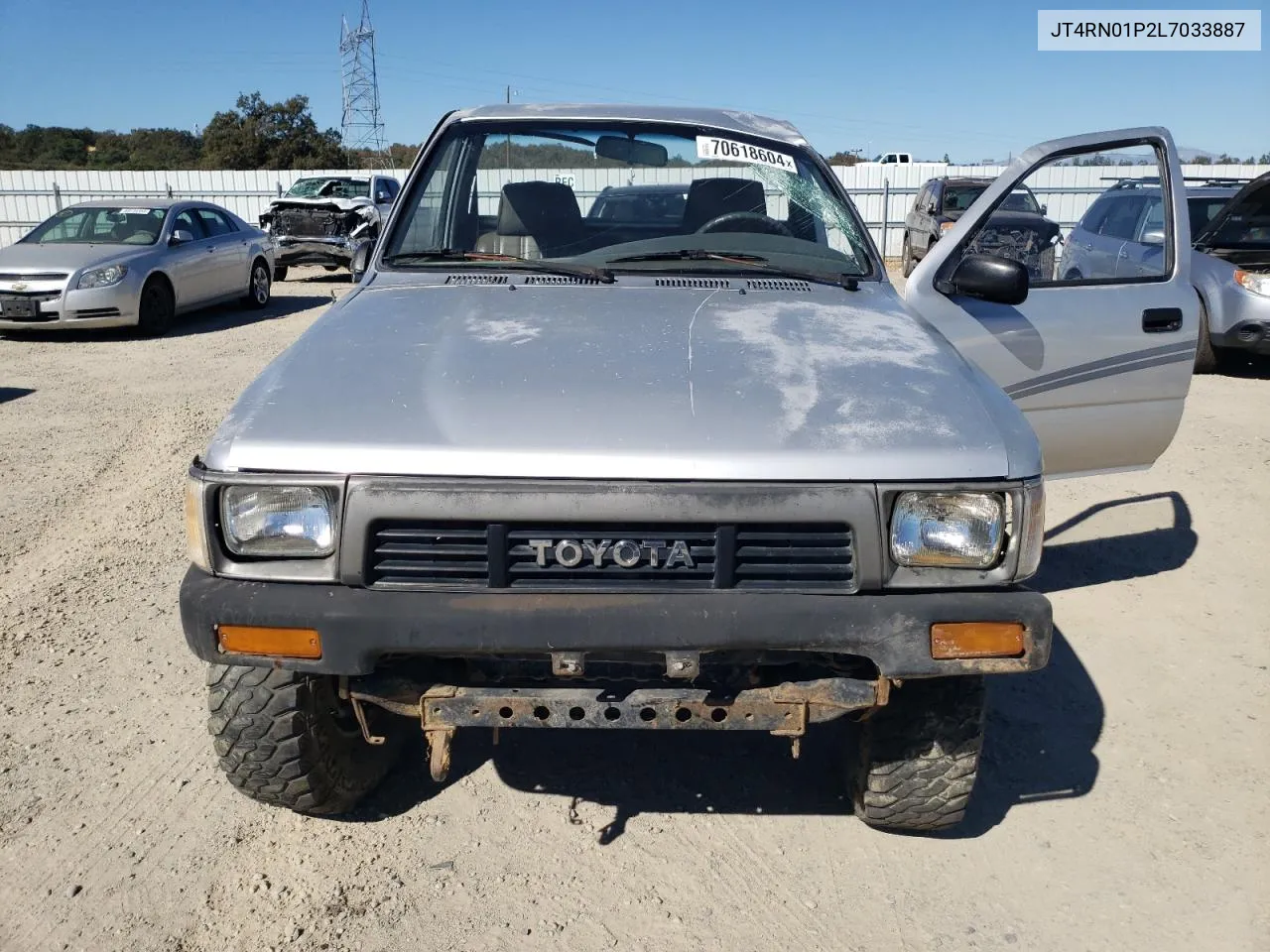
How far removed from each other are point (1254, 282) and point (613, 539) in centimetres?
890

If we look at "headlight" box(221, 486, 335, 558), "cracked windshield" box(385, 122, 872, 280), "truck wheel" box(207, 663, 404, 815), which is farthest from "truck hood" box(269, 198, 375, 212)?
"headlight" box(221, 486, 335, 558)

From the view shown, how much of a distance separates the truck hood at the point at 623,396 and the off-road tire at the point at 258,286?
1135 cm

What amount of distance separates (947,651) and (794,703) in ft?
1.22

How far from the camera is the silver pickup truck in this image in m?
2.22

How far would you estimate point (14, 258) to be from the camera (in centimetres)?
1101

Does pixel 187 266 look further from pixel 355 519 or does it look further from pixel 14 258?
pixel 355 519

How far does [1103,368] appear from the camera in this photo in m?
4.05

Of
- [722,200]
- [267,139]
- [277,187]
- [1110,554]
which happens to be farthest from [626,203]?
[267,139]

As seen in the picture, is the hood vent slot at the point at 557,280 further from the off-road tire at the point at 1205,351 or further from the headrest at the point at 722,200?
the off-road tire at the point at 1205,351

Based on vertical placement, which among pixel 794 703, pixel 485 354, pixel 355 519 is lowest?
pixel 794 703

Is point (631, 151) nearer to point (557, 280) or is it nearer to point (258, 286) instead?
point (557, 280)

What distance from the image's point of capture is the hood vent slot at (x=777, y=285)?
329 centimetres

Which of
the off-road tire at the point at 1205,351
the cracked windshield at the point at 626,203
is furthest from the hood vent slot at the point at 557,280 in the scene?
the off-road tire at the point at 1205,351

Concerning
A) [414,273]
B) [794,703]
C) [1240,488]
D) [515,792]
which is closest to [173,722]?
[515,792]
